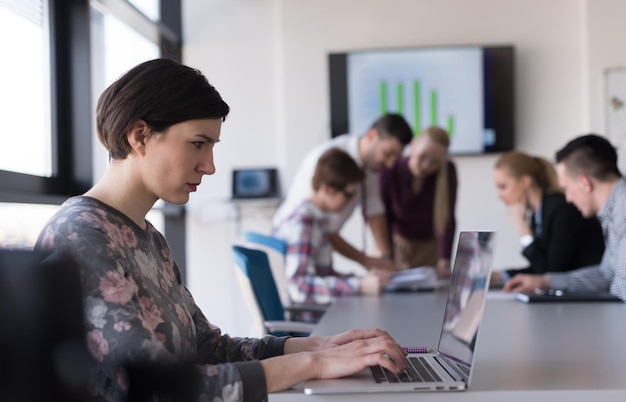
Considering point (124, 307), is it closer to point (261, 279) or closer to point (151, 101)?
point (151, 101)

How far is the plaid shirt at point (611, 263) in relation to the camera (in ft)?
8.91

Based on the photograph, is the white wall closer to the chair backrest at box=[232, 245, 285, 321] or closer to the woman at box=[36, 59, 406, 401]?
the chair backrest at box=[232, 245, 285, 321]

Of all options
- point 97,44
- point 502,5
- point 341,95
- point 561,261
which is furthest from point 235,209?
point 561,261

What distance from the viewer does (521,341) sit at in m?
1.84

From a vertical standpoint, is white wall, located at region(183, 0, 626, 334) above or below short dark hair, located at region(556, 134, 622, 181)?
above

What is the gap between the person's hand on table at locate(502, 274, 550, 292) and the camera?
3.01 meters

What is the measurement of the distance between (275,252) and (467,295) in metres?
1.94

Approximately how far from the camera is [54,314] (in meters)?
0.83

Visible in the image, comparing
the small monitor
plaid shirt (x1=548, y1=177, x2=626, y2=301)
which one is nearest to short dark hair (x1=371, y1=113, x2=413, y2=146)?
plaid shirt (x1=548, y1=177, x2=626, y2=301)

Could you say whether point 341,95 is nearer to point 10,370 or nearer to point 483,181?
point 483,181

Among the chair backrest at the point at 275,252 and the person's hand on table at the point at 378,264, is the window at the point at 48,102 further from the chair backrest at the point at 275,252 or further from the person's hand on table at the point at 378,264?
the person's hand on table at the point at 378,264

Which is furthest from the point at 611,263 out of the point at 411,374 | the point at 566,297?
the point at 411,374

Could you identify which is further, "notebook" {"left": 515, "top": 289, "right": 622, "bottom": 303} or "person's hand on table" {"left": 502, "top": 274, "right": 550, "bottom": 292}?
"person's hand on table" {"left": 502, "top": 274, "right": 550, "bottom": 292}

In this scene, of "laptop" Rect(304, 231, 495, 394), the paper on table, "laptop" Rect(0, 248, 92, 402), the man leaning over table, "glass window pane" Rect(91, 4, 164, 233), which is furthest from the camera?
"glass window pane" Rect(91, 4, 164, 233)
